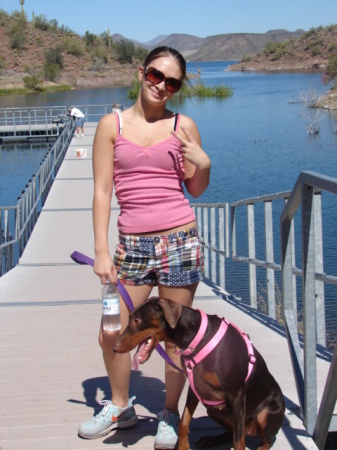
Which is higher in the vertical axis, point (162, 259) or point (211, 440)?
point (162, 259)

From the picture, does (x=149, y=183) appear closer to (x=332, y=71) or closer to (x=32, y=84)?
(x=332, y=71)

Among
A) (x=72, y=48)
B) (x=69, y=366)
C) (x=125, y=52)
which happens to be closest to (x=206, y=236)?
(x=69, y=366)

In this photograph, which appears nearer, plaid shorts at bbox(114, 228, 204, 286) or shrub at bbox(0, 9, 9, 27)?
plaid shorts at bbox(114, 228, 204, 286)

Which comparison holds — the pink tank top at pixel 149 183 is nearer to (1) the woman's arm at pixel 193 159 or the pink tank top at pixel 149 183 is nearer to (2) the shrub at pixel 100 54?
(1) the woman's arm at pixel 193 159

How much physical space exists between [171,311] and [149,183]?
59 centimetres

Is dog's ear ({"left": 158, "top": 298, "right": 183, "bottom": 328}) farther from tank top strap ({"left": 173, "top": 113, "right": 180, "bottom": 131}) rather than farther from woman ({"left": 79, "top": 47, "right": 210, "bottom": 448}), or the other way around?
tank top strap ({"left": 173, "top": 113, "right": 180, "bottom": 131})

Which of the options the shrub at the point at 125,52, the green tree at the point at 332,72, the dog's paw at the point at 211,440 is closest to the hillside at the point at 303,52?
the shrub at the point at 125,52

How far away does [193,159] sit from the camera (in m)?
3.09

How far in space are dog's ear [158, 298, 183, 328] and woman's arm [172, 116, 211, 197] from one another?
636 millimetres

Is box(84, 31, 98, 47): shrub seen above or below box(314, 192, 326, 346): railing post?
above

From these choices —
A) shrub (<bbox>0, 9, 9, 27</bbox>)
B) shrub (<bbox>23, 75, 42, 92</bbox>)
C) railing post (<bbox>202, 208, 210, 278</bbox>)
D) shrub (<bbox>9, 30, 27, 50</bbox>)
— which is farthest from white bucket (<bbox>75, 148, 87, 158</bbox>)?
shrub (<bbox>0, 9, 9, 27</bbox>)

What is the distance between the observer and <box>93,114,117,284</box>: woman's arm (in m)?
3.12

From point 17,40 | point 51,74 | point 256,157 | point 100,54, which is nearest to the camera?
point 256,157

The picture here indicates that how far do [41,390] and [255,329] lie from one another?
6.21 feet
